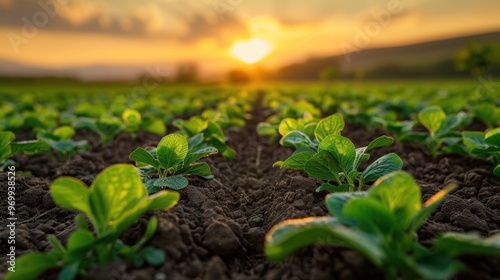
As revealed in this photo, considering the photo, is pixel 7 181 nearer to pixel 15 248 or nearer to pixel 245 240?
pixel 15 248

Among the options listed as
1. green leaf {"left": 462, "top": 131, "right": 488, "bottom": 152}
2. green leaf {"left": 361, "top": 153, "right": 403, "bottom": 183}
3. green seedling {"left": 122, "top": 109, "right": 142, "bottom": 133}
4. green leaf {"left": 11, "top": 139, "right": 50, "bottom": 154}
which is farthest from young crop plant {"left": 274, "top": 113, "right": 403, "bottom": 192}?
green seedling {"left": 122, "top": 109, "right": 142, "bottom": 133}

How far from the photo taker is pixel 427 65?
72188mm

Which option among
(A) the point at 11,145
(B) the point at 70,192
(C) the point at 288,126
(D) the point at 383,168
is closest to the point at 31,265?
(B) the point at 70,192

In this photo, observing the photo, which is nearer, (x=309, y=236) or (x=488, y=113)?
(x=309, y=236)

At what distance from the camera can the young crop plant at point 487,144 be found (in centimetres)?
273

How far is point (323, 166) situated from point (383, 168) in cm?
32

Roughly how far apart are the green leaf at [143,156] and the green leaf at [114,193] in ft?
2.63

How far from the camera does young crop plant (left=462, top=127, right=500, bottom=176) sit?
8.96ft

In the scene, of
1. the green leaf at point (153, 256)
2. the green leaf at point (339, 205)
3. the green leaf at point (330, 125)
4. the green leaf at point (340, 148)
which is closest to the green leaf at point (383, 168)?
the green leaf at point (340, 148)

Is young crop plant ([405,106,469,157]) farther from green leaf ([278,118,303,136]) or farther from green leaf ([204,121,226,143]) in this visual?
green leaf ([204,121,226,143])

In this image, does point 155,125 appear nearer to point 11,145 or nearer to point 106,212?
point 11,145

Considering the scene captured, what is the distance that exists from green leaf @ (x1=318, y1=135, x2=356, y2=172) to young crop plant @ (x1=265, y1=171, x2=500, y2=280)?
61 centimetres

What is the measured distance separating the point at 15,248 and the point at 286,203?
4.89ft

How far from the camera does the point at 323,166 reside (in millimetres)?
2260
